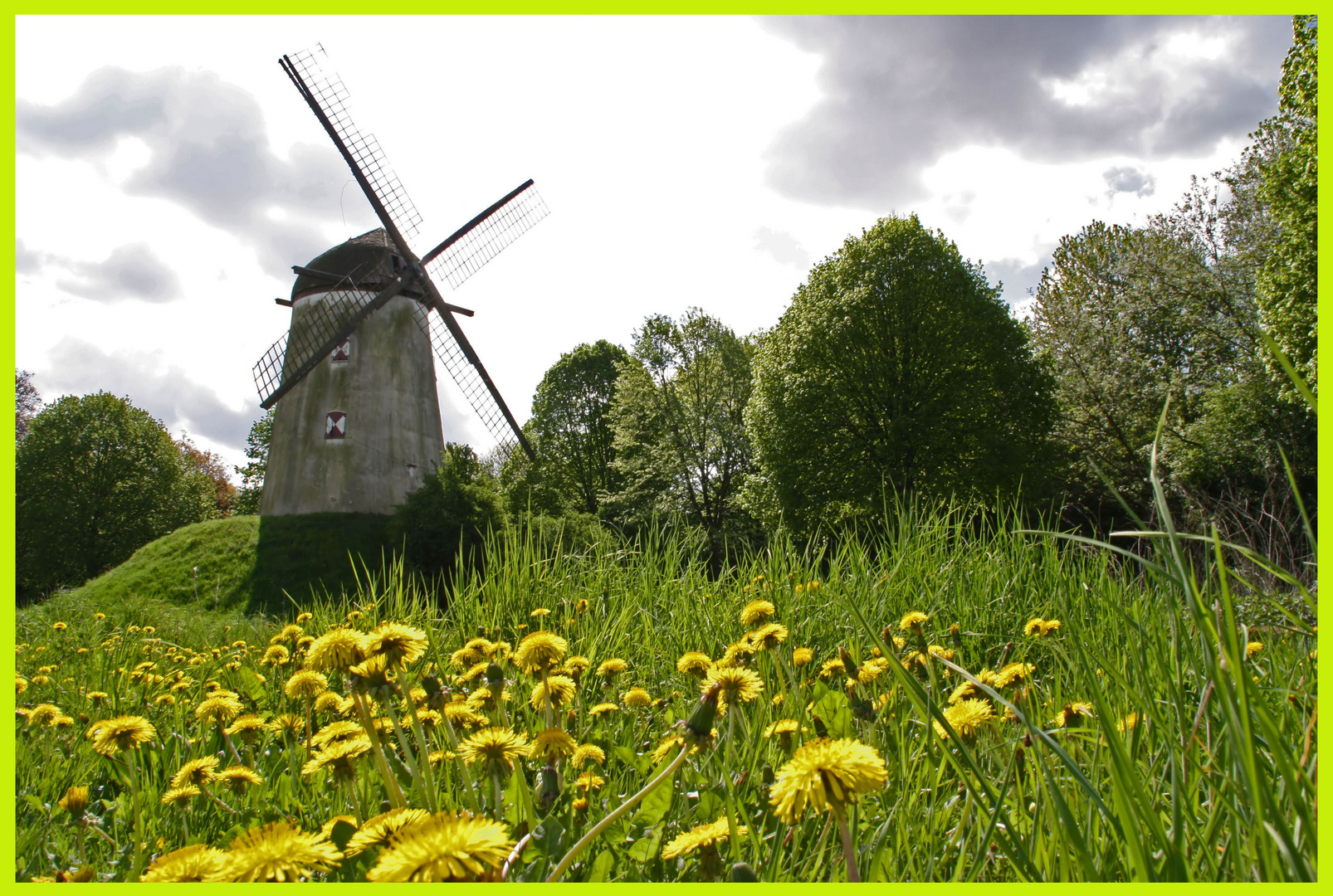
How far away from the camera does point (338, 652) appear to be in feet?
4.50

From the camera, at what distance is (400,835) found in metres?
0.84

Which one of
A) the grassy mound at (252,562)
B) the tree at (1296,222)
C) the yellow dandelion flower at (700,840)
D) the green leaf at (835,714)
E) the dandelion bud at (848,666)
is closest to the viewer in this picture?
the yellow dandelion flower at (700,840)

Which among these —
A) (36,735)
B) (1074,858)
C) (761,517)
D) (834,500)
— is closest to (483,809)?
(1074,858)

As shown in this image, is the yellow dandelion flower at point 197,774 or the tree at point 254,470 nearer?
the yellow dandelion flower at point 197,774

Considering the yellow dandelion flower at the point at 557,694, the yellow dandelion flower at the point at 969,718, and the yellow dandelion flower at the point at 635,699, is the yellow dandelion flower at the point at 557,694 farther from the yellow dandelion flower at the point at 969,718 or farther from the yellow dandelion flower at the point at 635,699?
the yellow dandelion flower at the point at 969,718

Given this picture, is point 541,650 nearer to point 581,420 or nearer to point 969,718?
point 969,718

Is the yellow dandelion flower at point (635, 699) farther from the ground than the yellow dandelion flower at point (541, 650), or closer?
closer

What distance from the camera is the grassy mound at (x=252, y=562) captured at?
1617 cm

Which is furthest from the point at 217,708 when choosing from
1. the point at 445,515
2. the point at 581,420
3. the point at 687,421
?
the point at 581,420

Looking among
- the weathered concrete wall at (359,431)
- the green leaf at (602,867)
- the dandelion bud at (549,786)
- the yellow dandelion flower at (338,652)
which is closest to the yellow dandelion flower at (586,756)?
the dandelion bud at (549,786)

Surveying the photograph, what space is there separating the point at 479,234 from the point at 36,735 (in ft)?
67.0

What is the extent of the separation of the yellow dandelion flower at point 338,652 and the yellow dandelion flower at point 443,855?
25.4 inches

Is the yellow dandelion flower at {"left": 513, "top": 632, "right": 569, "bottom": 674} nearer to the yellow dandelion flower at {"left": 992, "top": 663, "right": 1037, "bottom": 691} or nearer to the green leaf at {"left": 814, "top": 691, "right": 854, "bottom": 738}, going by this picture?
the green leaf at {"left": 814, "top": 691, "right": 854, "bottom": 738}

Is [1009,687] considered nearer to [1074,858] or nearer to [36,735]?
[1074,858]
